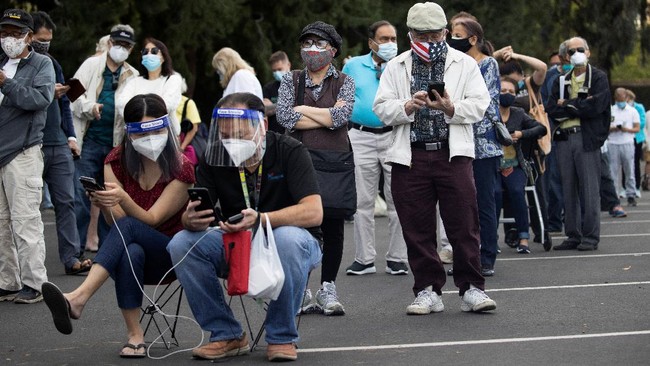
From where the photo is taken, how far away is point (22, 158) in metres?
10.2

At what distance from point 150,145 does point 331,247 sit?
204 centimetres

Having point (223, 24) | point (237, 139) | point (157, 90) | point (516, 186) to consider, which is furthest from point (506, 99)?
point (223, 24)

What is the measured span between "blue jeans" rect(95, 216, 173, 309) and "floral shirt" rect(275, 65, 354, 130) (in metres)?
2.05

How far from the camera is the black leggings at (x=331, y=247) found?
31.4 ft

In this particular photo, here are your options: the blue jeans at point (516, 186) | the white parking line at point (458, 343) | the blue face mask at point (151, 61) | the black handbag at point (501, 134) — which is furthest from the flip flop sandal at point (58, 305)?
the blue jeans at point (516, 186)

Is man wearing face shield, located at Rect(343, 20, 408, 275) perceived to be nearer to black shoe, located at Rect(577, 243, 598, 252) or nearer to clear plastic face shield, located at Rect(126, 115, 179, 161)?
black shoe, located at Rect(577, 243, 598, 252)

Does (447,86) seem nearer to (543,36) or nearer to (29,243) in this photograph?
(29,243)

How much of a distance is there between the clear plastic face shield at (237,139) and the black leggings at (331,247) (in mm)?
1954

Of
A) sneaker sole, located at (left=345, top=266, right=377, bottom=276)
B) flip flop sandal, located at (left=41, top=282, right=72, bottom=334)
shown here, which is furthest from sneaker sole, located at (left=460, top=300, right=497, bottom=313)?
flip flop sandal, located at (left=41, top=282, right=72, bottom=334)

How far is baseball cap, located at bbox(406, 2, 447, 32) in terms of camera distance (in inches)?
360

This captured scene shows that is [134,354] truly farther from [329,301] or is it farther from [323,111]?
[323,111]

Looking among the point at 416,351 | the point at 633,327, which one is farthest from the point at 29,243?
the point at 633,327

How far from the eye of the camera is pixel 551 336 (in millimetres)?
8141

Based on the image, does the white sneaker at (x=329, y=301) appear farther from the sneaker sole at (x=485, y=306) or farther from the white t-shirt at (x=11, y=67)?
the white t-shirt at (x=11, y=67)
